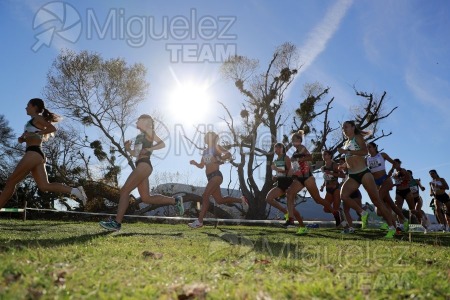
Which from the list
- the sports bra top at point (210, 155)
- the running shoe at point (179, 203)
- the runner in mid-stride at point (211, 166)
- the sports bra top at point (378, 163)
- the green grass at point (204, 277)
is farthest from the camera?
the sports bra top at point (378, 163)

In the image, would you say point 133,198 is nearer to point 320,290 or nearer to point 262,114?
point 262,114

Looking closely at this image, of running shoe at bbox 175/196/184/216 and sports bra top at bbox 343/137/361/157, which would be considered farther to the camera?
running shoe at bbox 175/196/184/216

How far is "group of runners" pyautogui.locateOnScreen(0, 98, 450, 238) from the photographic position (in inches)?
274

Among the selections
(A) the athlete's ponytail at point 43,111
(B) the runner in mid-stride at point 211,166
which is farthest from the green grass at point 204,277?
(B) the runner in mid-stride at point 211,166

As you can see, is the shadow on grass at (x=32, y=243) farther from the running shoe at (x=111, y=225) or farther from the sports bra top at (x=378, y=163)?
the sports bra top at (x=378, y=163)

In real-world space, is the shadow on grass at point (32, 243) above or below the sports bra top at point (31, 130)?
below

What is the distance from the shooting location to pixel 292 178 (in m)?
9.98

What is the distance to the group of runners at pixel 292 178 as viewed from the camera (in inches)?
274

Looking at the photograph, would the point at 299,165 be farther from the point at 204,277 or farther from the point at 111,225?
the point at 204,277

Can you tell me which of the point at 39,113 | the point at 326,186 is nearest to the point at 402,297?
the point at 39,113

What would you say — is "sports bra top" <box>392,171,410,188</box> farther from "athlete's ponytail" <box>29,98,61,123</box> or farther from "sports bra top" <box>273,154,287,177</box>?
"athlete's ponytail" <box>29,98,61,123</box>


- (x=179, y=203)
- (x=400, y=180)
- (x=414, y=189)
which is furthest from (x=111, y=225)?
(x=414, y=189)

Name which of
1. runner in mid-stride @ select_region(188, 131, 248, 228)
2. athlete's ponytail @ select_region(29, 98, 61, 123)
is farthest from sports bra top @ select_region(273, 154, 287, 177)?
athlete's ponytail @ select_region(29, 98, 61, 123)

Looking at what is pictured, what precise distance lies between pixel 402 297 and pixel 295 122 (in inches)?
1064
